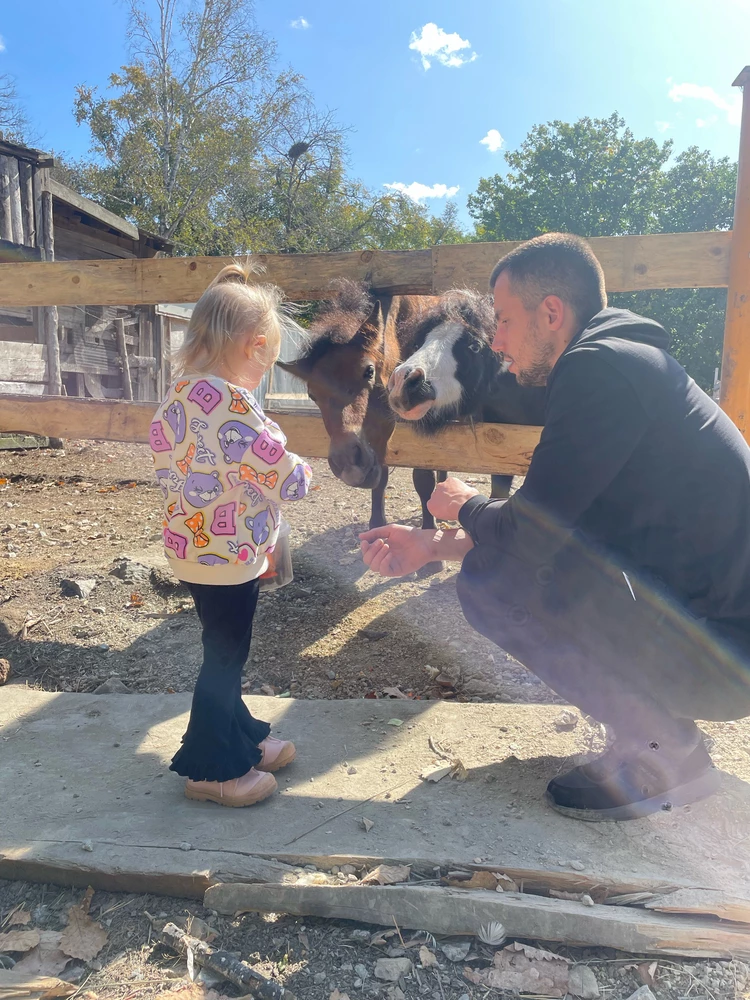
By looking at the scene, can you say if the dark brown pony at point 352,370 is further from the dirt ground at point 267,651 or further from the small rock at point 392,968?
the small rock at point 392,968

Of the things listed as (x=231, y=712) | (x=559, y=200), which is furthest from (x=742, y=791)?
(x=559, y=200)

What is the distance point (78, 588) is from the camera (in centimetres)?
386

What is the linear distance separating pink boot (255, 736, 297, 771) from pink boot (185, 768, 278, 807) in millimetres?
141

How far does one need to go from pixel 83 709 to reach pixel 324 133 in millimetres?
27295

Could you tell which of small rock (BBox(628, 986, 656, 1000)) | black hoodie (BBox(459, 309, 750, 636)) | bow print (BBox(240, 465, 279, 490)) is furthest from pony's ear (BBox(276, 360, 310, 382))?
small rock (BBox(628, 986, 656, 1000))

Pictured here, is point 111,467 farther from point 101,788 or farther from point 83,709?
point 101,788

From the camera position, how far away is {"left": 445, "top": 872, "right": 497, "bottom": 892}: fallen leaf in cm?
159

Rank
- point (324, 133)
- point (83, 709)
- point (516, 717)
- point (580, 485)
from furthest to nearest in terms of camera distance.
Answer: point (324, 133) < point (83, 709) < point (516, 717) < point (580, 485)

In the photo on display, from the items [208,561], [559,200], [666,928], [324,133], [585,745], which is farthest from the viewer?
[324,133]

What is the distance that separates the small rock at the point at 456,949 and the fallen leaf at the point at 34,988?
80 cm

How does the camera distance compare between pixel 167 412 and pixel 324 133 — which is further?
pixel 324 133

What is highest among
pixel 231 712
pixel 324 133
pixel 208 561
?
pixel 324 133

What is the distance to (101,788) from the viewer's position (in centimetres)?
209

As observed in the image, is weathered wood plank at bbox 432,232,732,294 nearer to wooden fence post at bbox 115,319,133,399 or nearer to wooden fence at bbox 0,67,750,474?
wooden fence at bbox 0,67,750,474
